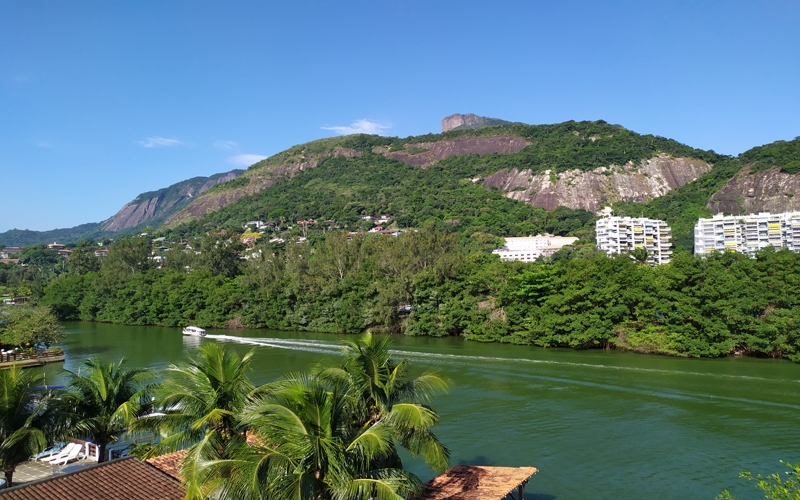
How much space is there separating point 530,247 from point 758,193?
128 ft

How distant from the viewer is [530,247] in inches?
3248

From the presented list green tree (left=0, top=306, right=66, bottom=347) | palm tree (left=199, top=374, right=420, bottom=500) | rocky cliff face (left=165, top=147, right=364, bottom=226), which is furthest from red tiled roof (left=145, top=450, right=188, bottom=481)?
rocky cliff face (left=165, top=147, right=364, bottom=226)

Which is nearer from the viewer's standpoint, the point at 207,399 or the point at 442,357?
the point at 207,399

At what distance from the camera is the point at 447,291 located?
122ft

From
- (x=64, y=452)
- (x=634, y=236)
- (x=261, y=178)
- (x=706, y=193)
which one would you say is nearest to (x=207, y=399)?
(x=64, y=452)

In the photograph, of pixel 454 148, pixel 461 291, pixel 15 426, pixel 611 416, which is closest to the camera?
pixel 15 426

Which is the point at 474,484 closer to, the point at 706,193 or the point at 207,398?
the point at 207,398

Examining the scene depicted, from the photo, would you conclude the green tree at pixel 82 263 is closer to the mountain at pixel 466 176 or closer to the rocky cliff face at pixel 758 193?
the mountain at pixel 466 176

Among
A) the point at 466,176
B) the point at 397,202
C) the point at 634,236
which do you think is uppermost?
the point at 466,176

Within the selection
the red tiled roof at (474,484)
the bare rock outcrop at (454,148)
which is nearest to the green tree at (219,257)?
the red tiled roof at (474,484)

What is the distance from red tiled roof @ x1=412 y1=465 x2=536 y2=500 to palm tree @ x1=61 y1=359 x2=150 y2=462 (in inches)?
237

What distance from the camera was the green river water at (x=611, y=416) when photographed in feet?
46.2

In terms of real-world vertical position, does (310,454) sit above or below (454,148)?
below

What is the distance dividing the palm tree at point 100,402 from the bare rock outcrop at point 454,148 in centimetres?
13145
